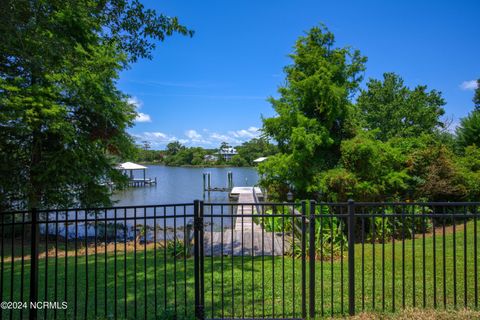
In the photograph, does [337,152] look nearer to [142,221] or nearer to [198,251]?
[198,251]

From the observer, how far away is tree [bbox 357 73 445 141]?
1007 inches

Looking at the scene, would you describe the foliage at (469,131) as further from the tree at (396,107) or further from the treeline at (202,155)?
the treeline at (202,155)

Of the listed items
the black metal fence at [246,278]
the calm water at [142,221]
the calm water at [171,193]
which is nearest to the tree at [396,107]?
the calm water at [171,193]

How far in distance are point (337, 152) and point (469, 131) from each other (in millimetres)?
9421

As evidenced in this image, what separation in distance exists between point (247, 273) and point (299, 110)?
843 cm

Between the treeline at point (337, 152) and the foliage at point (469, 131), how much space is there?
3.27 meters

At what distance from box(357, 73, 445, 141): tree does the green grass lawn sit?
18.5m

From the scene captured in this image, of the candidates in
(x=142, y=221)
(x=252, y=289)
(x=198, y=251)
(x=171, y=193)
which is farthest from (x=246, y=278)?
(x=171, y=193)

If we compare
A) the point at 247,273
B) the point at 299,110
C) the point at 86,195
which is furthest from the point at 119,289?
the point at 299,110

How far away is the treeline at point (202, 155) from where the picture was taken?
101312 mm

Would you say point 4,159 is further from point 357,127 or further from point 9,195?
point 357,127

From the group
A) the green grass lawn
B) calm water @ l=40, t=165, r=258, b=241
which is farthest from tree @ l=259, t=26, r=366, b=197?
the green grass lawn

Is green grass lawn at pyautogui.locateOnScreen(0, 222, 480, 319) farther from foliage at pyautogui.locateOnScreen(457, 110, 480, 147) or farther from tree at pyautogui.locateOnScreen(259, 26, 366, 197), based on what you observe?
foliage at pyautogui.locateOnScreen(457, 110, 480, 147)

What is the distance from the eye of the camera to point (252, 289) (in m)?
4.57
